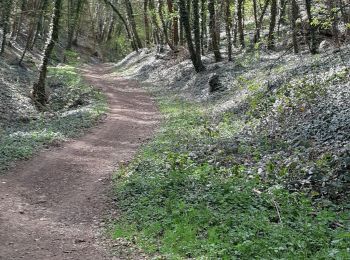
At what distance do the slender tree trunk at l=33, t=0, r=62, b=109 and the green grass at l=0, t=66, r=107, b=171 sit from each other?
62 cm

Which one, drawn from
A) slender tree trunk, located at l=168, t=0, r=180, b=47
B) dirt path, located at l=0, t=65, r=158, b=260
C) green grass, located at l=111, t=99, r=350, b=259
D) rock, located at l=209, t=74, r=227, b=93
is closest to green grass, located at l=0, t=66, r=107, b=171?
dirt path, located at l=0, t=65, r=158, b=260

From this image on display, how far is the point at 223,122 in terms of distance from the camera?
53.8 ft

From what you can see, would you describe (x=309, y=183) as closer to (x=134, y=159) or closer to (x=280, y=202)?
(x=280, y=202)

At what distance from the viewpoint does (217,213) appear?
27.6ft

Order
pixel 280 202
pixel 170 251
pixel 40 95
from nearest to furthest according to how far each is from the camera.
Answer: pixel 170 251
pixel 280 202
pixel 40 95

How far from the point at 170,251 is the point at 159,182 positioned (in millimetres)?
3503

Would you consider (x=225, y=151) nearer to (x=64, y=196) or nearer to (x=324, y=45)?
(x=64, y=196)

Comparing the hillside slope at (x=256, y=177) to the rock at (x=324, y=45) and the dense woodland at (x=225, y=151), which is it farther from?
the rock at (x=324, y=45)

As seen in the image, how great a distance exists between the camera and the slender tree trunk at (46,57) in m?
20.4

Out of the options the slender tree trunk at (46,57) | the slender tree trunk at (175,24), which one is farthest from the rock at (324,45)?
the slender tree trunk at (46,57)

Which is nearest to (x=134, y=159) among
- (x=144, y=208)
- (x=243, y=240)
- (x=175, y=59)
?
(x=144, y=208)

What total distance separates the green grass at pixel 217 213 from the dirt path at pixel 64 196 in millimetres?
639

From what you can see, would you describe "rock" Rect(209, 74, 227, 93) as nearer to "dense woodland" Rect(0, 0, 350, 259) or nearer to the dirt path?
"dense woodland" Rect(0, 0, 350, 259)

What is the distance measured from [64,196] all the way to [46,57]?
40.7 feet
